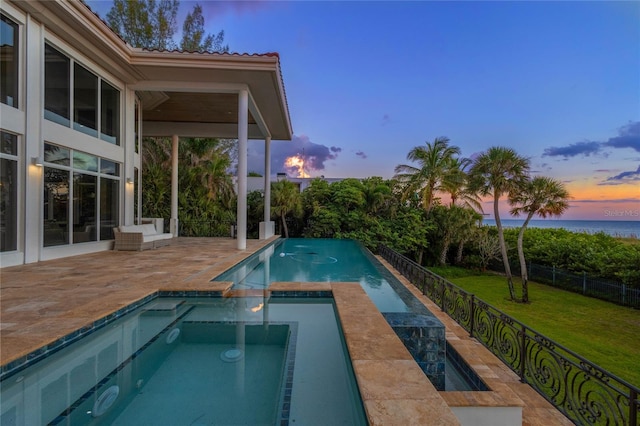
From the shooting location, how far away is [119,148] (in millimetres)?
10094

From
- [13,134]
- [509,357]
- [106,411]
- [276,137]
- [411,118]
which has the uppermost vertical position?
[411,118]

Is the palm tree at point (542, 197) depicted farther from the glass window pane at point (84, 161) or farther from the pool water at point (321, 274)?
the glass window pane at point (84, 161)

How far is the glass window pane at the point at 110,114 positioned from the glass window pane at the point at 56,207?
2.09m

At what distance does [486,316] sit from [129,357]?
14.2 feet

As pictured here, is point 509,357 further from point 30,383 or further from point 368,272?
point 30,383

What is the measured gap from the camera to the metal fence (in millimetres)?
13242

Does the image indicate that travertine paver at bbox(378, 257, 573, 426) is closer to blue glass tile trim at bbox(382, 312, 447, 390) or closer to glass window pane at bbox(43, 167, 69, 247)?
blue glass tile trim at bbox(382, 312, 447, 390)

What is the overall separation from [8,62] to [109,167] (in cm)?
353

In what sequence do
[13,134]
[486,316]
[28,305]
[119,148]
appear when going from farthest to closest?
[119,148] → [13,134] → [486,316] → [28,305]

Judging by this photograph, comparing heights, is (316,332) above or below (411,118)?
below

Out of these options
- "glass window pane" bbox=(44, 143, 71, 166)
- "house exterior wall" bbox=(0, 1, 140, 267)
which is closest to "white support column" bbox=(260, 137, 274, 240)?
"house exterior wall" bbox=(0, 1, 140, 267)

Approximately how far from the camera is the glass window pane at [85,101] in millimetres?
8344

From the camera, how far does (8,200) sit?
6539mm

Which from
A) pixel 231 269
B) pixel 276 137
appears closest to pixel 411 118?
pixel 276 137
